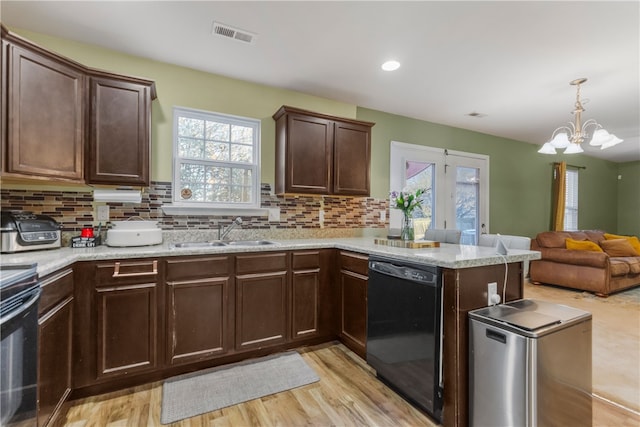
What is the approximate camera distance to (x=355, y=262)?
2.39 m

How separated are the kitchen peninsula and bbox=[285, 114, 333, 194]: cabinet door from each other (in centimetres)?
67

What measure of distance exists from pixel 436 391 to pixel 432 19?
7.73ft

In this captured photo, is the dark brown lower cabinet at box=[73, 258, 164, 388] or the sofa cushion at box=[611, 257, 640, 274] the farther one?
the sofa cushion at box=[611, 257, 640, 274]

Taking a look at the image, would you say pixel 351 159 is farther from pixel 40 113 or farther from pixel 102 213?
pixel 40 113

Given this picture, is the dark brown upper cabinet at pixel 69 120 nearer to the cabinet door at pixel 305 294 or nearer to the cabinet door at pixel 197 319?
the cabinet door at pixel 197 319

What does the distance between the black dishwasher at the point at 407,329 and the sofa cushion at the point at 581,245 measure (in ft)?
14.1

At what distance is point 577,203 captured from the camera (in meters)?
6.23

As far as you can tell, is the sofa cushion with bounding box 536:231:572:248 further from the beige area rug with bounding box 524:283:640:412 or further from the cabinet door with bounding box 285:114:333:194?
the cabinet door with bounding box 285:114:333:194

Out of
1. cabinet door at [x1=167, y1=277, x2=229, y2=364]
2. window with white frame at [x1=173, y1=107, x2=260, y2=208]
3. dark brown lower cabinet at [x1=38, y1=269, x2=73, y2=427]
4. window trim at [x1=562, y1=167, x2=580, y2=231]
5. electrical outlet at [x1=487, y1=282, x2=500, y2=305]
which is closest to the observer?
dark brown lower cabinet at [x1=38, y1=269, x2=73, y2=427]

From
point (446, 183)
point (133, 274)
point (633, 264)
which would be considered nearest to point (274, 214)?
point (133, 274)

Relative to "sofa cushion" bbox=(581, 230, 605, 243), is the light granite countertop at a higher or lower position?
higher

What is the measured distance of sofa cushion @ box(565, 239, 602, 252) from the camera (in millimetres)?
4547

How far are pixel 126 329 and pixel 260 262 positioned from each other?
0.96 m

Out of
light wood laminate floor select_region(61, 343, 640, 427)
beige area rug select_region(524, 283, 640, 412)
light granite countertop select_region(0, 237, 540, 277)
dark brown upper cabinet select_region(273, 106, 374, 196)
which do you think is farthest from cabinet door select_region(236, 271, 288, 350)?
beige area rug select_region(524, 283, 640, 412)
